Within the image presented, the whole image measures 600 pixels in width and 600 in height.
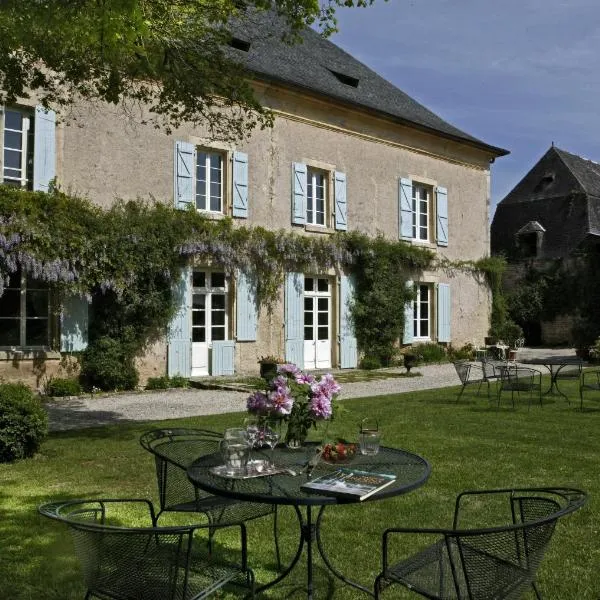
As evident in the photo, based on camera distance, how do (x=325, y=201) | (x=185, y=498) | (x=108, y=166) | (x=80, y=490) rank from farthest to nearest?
(x=325, y=201), (x=108, y=166), (x=80, y=490), (x=185, y=498)

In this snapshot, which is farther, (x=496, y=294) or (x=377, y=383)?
(x=496, y=294)

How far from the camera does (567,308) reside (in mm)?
20781

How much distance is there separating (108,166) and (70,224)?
1.32m

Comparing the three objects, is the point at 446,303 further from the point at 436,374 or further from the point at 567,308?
the point at 567,308

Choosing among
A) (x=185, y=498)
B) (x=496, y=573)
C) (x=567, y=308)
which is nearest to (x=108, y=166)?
(x=185, y=498)

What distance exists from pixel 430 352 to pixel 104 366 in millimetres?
7605

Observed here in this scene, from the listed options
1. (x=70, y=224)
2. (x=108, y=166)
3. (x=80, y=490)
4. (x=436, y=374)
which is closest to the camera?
(x=80, y=490)

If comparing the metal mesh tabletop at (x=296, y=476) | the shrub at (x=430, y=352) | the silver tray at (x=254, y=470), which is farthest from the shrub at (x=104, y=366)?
the silver tray at (x=254, y=470)

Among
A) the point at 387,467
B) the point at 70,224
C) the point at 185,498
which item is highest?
the point at 70,224

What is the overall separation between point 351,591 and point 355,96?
12700 millimetres

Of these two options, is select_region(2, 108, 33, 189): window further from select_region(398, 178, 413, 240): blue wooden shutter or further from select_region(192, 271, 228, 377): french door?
select_region(398, 178, 413, 240): blue wooden shutter

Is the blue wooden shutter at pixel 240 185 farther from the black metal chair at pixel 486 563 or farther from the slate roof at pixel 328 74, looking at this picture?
the black metal chair at pixel 486 563

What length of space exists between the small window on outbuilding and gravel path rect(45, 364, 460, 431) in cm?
1242

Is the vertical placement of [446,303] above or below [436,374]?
above
